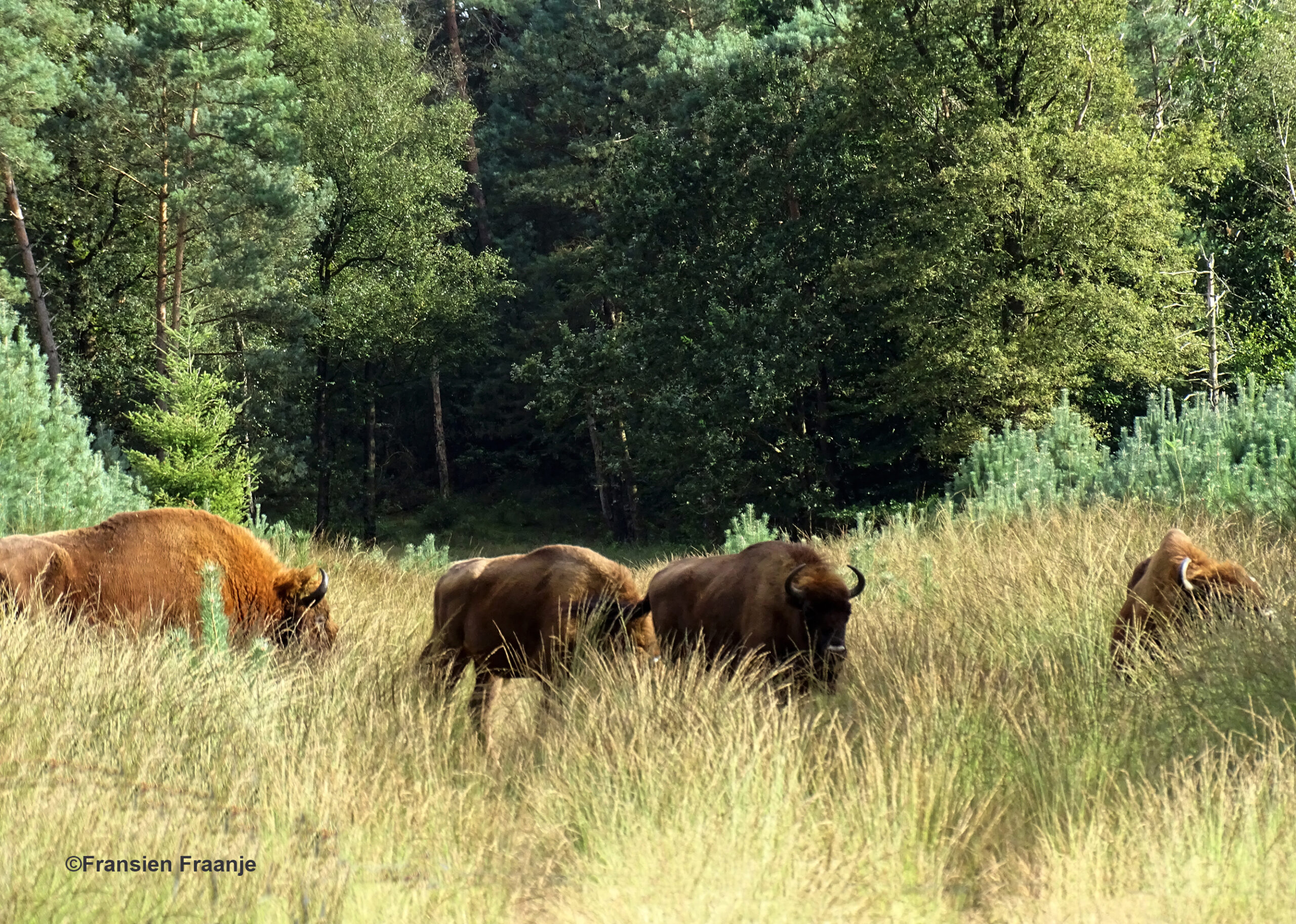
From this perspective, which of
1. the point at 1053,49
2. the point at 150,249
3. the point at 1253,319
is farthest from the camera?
the point at 150,249

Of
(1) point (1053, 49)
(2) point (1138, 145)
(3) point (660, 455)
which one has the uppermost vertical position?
(1) point (1053, 49)

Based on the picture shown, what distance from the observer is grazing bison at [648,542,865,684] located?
22.4 ft

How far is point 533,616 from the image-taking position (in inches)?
289

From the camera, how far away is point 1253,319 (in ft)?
93.1

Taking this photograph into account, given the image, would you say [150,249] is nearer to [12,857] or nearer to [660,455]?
[660,455]

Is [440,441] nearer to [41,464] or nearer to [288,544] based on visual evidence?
[288,544]

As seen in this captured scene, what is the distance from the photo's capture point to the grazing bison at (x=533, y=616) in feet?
23.4

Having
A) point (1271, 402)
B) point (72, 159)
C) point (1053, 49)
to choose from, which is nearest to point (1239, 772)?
point (1271, 402)

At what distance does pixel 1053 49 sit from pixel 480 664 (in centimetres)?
2032

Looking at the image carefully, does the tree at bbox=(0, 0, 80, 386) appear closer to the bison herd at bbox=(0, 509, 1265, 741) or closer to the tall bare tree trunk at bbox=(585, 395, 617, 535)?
the tall bare tree trunk at bbox=(585, 395, 617, 535)

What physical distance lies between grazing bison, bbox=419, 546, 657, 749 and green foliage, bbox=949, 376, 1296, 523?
5679 mm

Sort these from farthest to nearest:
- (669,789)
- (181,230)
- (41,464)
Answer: (181,230) < (41,464) < (669,789)

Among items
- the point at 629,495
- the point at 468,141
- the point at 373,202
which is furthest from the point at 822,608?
the point at 468,141

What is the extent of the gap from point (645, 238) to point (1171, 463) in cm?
2167
